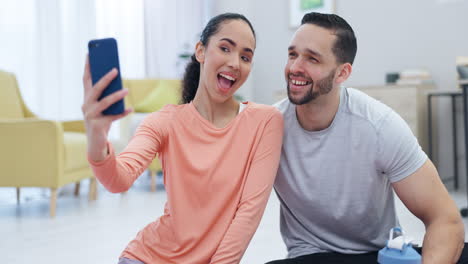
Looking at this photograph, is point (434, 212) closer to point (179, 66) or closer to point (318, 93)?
point (318, 93)

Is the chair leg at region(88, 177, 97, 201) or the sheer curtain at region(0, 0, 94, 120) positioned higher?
the sheer curtain at region(0, 0, 94, 120)

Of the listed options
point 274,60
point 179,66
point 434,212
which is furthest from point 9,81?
point 434,212

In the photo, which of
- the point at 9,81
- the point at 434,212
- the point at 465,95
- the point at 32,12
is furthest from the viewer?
the point at 32,12

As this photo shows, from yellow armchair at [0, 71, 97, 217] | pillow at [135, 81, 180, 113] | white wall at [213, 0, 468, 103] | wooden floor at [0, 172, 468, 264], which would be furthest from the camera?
pillow at [135, 81, 180, 113]

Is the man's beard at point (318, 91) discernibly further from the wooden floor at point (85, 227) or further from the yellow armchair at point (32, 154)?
the yellow armchair at point (32, 154)

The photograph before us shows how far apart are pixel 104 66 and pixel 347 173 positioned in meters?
0.75

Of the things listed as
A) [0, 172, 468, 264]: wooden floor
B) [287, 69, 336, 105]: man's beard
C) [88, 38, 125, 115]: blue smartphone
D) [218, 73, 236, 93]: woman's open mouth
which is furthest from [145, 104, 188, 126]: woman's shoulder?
[0, 172, 468, 264]: wooden floor

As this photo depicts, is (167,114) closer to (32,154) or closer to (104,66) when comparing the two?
(104,66)

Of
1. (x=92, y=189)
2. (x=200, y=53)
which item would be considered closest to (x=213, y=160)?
(x=200, y=53)

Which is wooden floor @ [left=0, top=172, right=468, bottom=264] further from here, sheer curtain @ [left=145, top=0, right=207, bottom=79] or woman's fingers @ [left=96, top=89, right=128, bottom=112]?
sheer curtain @ [left=145, top=0, right=207, bottom=79]

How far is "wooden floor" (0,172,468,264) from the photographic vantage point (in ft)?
7.84

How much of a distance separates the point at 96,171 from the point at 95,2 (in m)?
4.29

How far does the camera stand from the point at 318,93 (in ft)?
4.53

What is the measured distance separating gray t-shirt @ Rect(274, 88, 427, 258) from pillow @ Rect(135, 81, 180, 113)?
3232 millimetres
